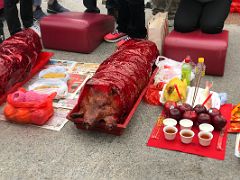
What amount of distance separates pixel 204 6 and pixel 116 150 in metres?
1.43

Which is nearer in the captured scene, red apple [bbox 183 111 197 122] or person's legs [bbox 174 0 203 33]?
red apple [bbox 183 111 197 122]

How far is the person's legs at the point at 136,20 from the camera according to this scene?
110 inches

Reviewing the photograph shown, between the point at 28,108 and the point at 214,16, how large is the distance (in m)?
1.48

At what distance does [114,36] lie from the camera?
118 inches

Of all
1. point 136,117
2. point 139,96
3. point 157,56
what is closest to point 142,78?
point 139,96

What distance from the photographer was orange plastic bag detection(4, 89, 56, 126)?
1.93m

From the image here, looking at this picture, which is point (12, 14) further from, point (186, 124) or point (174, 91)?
point (186, 124)

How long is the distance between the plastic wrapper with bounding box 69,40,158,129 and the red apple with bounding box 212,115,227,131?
18.5 inches

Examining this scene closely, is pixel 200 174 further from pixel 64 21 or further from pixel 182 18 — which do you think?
pixel 64 21

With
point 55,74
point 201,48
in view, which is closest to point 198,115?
point 201,48

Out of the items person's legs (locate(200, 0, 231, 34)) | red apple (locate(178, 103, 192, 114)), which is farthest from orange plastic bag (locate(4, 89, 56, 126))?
person's legs (locate(200, 0, 231, 34))

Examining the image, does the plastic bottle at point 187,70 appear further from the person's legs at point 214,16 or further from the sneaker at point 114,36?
the sneaker at point 114,36

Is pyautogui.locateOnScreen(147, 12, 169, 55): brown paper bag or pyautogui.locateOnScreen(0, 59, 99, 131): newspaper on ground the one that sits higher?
pyautogui.locateOnScreen(147, 12, 169, 55): brown paper bag

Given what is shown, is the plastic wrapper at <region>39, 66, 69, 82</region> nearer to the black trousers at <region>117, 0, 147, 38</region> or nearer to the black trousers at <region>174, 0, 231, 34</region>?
the black trousers at <region>117, 0, 147, 38</region>
